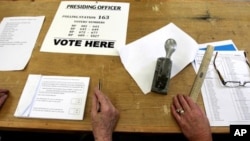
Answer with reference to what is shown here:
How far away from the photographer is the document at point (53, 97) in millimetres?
638

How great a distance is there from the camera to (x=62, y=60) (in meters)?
0.75

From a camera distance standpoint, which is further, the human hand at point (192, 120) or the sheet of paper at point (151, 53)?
the sheet of paper at point (151, 53)

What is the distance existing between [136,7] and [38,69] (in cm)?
42

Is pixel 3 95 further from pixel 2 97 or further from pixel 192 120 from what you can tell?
pixel 192 120

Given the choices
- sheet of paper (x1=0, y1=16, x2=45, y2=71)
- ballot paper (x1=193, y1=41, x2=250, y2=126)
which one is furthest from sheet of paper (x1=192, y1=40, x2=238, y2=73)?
sheet of paper (x1=0, y1=16, x2=45, y2=71)

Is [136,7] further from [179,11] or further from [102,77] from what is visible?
[102,77]

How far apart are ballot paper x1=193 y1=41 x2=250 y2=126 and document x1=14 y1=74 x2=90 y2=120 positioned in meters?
0.33

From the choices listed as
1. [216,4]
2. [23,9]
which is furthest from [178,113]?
[23,9]

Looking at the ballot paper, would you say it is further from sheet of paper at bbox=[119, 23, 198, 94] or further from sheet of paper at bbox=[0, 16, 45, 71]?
sheet of paper at bbox=[0, 16, 45, 71]

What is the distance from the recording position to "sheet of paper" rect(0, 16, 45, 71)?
2.45ft

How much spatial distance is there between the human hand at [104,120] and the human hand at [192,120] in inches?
6.1

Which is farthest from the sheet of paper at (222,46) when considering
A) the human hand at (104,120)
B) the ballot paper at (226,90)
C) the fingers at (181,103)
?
the human hand at (104,120)

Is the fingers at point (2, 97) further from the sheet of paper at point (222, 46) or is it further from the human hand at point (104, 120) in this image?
the sheet of paper at point (222, 46)

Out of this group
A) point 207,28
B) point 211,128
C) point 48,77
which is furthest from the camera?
point 207,28
